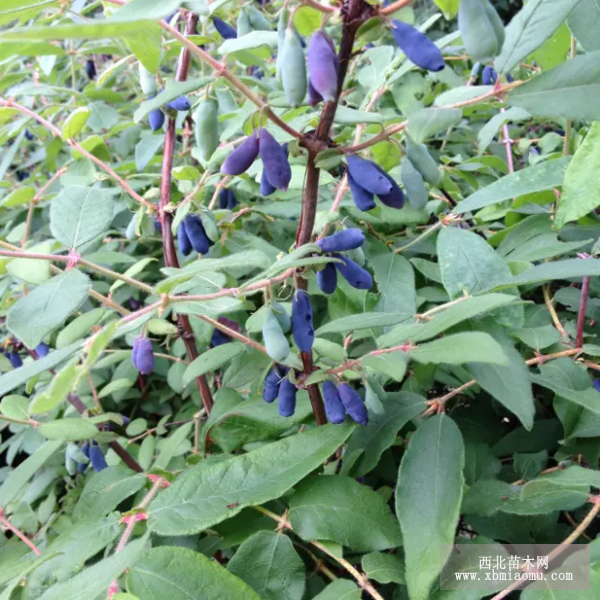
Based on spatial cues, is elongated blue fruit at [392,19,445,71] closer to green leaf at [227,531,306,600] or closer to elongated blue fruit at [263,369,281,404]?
elongated blue fruit at [263,369,281,404]

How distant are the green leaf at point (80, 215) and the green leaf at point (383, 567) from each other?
812 mm

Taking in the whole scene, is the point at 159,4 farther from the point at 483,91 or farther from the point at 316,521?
the point at 316,521

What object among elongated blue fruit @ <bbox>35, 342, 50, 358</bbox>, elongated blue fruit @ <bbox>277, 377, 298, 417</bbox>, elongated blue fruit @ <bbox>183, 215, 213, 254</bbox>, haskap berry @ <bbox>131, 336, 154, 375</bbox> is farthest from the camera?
elongated blue fruit @ <bbox>35, 342, 50, 358</bbox>

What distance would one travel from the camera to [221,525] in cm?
104

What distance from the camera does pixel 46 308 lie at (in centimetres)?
98

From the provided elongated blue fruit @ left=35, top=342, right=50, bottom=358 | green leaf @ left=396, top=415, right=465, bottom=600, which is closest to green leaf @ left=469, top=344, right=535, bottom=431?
green leaf @ left=396, top=415, right=465, bottom=600

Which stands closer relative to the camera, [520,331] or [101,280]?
[520,331]

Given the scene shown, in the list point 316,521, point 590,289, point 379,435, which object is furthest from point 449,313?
point 590,289

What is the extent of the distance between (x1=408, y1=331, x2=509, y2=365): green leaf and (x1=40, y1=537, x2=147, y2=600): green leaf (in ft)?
1.69

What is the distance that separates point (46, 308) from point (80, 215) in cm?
27

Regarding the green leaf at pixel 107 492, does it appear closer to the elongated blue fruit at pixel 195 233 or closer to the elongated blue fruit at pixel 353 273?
the elongated blue fruit at pixel 195 233

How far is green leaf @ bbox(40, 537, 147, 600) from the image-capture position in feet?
2.55

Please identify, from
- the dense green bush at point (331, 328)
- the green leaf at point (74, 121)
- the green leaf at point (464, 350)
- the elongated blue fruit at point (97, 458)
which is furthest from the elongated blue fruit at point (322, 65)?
the elongated blue fruit at point (97, 458)

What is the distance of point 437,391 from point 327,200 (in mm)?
630
